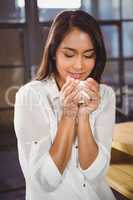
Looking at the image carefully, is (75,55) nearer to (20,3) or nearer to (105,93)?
(105,93)

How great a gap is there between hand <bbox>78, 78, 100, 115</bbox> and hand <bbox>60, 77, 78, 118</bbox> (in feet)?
0.11

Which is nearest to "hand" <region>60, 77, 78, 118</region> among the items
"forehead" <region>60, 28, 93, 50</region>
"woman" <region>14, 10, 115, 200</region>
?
"woman" <region>14, 10, 115, 200</region>

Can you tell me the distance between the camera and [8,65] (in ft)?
6.32

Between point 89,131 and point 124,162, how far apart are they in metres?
0.86

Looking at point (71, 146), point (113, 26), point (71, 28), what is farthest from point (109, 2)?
point (71, 146)

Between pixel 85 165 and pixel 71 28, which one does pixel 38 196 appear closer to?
pixel 85 165

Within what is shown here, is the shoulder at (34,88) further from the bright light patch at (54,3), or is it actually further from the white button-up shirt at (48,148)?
the bright light patch at (54,3)

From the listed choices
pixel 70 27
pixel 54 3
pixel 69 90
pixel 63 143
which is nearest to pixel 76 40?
pixel 70 27

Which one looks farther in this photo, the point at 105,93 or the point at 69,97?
the point at 105,93

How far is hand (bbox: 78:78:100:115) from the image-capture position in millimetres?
928

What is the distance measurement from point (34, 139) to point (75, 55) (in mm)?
266

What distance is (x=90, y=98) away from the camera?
940mm

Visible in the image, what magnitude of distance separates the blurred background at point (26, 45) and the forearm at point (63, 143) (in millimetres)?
1040

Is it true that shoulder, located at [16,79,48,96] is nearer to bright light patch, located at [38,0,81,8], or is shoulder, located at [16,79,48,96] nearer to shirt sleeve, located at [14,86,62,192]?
shirt sleeve, located at [14,86,62,192]
